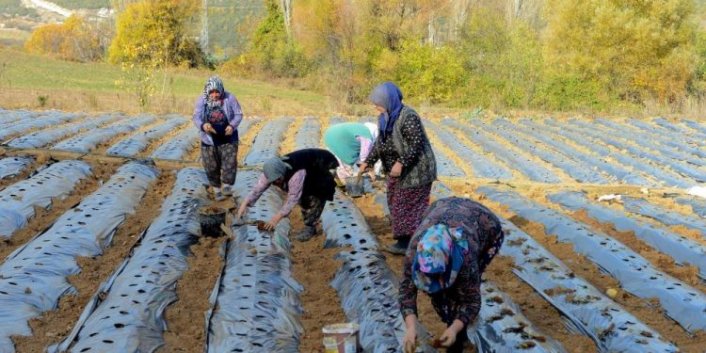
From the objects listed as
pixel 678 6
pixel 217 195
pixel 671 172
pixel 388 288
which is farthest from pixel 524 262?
pixel 678 6

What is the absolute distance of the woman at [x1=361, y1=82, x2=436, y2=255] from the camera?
4711 millimetres

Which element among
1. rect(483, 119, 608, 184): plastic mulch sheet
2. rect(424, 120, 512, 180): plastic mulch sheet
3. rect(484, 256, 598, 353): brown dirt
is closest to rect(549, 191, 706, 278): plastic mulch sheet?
rect(484, 256, 598, 353): brown dirt

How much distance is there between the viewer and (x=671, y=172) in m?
9.30

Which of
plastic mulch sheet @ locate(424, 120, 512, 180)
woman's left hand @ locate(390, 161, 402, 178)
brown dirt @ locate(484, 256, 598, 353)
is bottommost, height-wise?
plastic mulch sheet @ locate(424, 120, 512, 180)

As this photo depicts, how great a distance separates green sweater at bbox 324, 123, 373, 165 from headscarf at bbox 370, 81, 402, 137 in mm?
2181

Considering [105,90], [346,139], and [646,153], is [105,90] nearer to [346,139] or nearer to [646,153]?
[646,153]

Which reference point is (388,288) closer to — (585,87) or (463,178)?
(463,178)

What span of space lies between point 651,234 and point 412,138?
7.80 feet

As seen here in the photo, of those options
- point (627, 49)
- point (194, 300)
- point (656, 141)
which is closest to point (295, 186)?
point (194, 300)

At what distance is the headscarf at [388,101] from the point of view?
4.65 metres

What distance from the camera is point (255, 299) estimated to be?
4000mm

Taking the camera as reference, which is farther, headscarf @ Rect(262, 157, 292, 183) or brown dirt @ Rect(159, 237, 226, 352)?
headscarf @ Rect(262, 157, 292, 183)

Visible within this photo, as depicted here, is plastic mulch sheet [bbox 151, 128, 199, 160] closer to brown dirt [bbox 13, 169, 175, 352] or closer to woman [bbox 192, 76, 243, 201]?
brown dirt [bbox 13, 169, 175, 352]

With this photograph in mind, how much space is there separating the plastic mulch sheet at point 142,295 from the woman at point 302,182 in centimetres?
58
